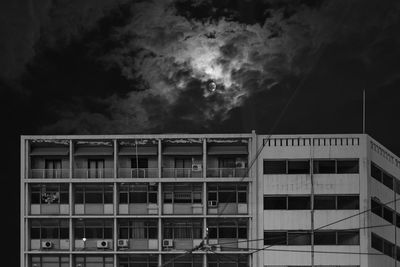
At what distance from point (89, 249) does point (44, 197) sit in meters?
3.28

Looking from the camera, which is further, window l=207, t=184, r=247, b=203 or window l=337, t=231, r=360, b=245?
window l=207, t=184, r=247, b=203

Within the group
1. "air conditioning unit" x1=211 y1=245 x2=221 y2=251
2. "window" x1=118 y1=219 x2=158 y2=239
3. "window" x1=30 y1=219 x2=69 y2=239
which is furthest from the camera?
"window" x1=30 y1=219 x2=69 y2=239

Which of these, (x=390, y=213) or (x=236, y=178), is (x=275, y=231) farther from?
(x=390, y=213)

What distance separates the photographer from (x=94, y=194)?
45.3 m

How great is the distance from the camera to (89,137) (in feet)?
148

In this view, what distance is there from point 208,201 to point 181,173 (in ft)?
6.23

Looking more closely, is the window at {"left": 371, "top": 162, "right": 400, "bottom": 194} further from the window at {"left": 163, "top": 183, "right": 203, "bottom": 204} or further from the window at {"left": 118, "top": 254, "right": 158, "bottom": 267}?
the window at {"left": 118, "top": 254, "right": 158, "bottom": 267}

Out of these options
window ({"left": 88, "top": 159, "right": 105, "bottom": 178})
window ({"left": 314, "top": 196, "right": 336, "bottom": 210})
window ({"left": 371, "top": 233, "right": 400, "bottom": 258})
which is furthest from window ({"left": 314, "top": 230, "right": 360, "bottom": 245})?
window ({"left": 88, "top": 159, "right": 105, "bottom": 178})

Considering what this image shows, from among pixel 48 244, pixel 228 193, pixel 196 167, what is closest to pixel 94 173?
pixel 48 244

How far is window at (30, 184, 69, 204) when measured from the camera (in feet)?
149

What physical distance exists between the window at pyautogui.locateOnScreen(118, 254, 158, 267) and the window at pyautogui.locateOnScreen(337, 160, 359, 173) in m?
9.48

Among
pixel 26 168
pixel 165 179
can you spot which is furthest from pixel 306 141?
pixel 26 168

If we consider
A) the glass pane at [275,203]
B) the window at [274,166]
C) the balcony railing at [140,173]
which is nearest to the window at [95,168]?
the balcony railing at [140,173]

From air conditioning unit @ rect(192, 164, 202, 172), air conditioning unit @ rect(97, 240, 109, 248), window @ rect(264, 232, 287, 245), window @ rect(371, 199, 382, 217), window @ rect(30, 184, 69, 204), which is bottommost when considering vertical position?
air conditioning unit @ rect(97, 240, 109, 248)
